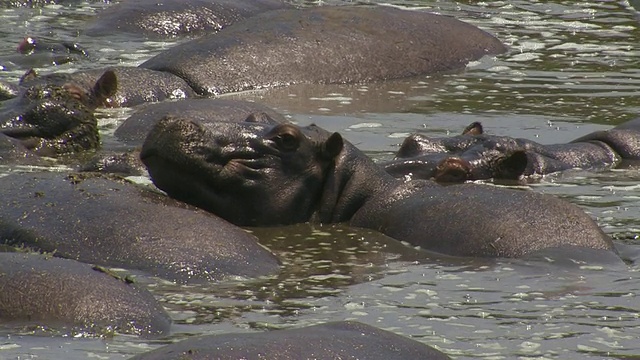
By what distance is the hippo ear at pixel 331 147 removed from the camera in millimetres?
7562

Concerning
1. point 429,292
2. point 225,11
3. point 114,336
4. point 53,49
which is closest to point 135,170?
point 429,292

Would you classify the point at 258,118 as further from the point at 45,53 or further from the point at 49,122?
the point at 45,53

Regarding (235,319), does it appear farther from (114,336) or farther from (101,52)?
(101,52)

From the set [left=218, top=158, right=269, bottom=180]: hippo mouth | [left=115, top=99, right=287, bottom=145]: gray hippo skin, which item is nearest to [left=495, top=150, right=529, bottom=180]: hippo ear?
[left=115, top=99, right=287, bottom=145]: gray hippo skin

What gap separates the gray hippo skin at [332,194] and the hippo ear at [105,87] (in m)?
3.21

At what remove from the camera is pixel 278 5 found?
1500 cm

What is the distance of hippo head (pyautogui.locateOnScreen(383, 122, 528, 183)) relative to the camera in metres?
8.23

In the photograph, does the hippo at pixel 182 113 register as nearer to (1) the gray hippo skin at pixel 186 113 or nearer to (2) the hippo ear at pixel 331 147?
(1) the gray hippo skin at pixel 186 113

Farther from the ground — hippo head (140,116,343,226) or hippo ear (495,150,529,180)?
hippo head (140,116,343,226)

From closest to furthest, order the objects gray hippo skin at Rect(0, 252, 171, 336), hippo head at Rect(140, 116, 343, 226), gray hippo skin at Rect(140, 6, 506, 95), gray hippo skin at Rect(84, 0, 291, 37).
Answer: gray hippo skin at Rect(0, 252, 171, 336) → hippo head at Rect(140, 116, 343, 226) → gray hippo skin at Rect(140, 6, 506, 95) → gray hippo skin at Rect(84, 0, 291, 37)

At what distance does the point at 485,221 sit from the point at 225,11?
25.1 feet

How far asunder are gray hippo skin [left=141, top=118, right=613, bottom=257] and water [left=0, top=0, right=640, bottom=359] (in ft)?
0.46

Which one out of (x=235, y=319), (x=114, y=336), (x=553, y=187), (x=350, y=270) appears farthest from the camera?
(x=553, y=187)

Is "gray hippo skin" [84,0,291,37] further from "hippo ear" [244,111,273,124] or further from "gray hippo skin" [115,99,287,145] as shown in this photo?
"hippo ear" [244,111,273,124]
